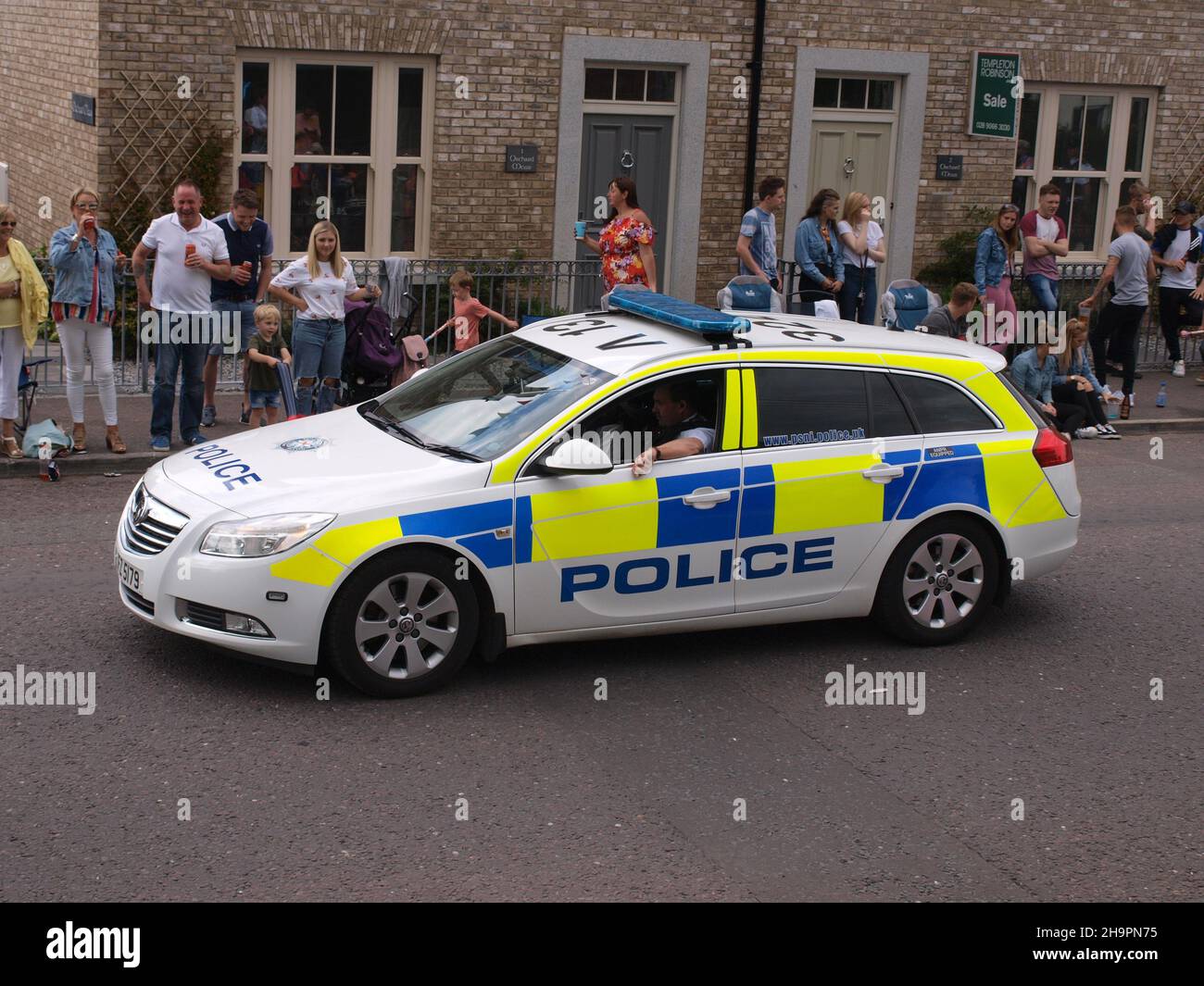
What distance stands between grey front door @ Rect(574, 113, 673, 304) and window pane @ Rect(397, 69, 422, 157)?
180 cm

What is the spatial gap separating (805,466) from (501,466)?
5.11 feet

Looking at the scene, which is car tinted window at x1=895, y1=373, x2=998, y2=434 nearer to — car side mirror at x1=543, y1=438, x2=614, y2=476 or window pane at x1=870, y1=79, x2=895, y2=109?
car side mirror at x1=543, y1=438, x2=614, y2=476

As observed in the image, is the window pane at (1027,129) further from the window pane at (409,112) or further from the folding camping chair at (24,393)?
the folding camping chair at (24,393)

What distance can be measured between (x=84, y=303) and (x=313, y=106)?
211 inches

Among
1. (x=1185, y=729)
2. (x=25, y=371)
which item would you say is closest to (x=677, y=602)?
(x=1185, y=729)

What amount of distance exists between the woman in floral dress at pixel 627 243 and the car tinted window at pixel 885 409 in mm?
4844

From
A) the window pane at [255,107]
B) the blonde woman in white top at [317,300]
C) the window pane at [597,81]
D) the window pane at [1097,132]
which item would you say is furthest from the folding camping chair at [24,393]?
the window pane at [1097,132]

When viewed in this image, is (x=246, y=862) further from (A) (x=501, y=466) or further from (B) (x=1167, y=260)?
(B) (x=1167, y=260)

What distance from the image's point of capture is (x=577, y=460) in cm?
737

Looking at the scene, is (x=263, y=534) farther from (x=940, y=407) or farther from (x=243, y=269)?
(x=243, y=269)

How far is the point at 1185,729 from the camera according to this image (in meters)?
7.63

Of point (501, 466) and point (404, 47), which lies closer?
point (501, 466)

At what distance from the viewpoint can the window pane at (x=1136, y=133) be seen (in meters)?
20.1

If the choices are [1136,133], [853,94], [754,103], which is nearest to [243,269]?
[754,103]
